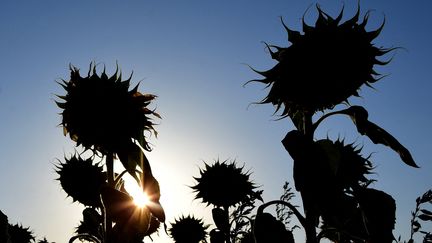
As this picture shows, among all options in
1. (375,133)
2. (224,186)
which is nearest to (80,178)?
(224,186)

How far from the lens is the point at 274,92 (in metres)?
3.21

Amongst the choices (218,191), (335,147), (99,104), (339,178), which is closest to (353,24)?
(335,147)

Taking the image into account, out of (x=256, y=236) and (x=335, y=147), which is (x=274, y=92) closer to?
(x=335, y=147)

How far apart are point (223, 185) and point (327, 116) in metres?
6.58

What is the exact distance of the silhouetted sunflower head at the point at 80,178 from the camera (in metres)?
7.09

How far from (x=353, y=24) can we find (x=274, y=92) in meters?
0.76

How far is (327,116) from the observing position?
3.09m

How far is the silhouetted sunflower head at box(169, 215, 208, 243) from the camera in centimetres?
1126

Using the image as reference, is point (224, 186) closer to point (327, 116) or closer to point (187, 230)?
point (187, 230)

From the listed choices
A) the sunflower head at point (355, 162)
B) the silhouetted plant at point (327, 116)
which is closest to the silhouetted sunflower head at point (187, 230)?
the sunflower head at point (355, 162)

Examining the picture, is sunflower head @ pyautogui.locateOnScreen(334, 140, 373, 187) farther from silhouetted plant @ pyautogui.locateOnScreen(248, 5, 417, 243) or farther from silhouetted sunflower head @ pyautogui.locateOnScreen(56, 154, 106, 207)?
silhouetted sunflower head @ pyautogui.locateOnScreen(56, 154, 106, 207)

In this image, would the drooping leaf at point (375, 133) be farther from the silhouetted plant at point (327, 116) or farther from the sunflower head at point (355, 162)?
the sunflower head at point (355, 162)

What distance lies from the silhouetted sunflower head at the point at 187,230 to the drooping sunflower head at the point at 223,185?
2131mm

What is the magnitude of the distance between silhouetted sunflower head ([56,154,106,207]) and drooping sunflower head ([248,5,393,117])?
431 cm
